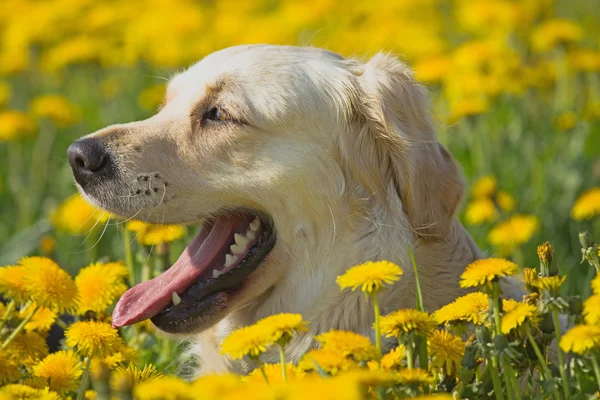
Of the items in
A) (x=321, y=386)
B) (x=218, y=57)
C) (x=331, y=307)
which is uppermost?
(x=218, y=57)

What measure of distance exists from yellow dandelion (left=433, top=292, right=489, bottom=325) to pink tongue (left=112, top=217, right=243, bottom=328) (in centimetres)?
109

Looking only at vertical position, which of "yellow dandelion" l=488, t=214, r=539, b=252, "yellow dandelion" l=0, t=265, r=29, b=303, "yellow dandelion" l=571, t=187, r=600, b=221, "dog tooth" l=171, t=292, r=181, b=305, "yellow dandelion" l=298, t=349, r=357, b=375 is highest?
"yellow dandelion" l=0, t=265, r=29, b=303

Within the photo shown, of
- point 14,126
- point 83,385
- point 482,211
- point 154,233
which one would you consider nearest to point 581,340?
point 83,385

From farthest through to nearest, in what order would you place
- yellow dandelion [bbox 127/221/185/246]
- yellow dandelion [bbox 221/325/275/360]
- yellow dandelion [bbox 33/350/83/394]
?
yellow dandelion [bbox 127/221/185/246] < yellow dandelion [bbox 33/350/83/394] < yellow dandelion [bbox 221/325/275/360]

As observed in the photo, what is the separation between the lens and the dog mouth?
126 inches

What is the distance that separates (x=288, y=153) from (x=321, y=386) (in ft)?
5.73

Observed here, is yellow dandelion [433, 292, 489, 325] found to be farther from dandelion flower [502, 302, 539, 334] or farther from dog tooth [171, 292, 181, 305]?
dog tooth [171, 292, 181, 305]

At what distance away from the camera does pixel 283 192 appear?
10.6 feet

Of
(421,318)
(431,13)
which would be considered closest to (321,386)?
(421,318)

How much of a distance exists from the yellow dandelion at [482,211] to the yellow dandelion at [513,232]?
0.16 m

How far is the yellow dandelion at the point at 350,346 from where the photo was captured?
2117 mm

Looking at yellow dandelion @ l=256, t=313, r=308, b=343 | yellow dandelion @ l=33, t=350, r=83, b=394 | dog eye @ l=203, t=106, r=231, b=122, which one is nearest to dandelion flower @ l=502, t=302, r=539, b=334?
yellow dandelion @ l=256, t=313, r=308, b=343

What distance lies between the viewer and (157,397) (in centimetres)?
178

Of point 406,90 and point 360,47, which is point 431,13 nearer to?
point 360,47
